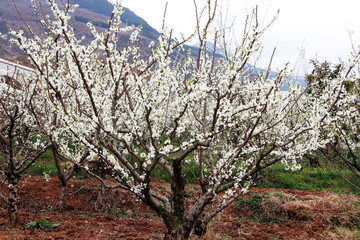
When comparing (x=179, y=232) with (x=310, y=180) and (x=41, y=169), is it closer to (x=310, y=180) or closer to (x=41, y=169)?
(x=41, y=169)

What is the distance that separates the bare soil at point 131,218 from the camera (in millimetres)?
4775

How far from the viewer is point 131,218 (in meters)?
6.22

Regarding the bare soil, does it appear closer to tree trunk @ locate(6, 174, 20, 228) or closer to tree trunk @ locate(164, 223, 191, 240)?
tree trunk @ locate(6, 174, 20, 228)

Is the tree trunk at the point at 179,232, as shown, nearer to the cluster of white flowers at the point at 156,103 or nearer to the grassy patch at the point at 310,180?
the cluster of white flowers at the point at 156,103

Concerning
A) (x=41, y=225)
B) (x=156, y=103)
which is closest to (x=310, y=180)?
(x=156, y=103)

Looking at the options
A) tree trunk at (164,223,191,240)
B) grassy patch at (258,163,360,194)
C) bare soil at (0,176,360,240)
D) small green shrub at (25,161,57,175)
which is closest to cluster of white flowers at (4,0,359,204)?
tree trunk at (164,223,191,240)

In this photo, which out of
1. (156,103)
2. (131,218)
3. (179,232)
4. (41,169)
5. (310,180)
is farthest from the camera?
(310,180)

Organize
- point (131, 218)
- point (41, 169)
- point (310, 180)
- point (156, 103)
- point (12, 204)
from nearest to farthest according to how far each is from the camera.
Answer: point (156, 103) < point (12, 204) < point (131, 218) < point (41, 169) < point (310, 180)

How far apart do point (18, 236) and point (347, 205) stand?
292 inches

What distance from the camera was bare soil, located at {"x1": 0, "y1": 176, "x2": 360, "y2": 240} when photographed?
15.7 feet

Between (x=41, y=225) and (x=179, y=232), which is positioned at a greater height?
(x=179, y=232)

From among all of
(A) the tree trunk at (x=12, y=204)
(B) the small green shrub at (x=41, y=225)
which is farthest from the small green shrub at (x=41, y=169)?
(B) the small green shrub at (x=41, y=225)

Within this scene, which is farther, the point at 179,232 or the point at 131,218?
the point at 131,218

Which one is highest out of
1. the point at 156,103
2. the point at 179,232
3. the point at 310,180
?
the point at 156,103
